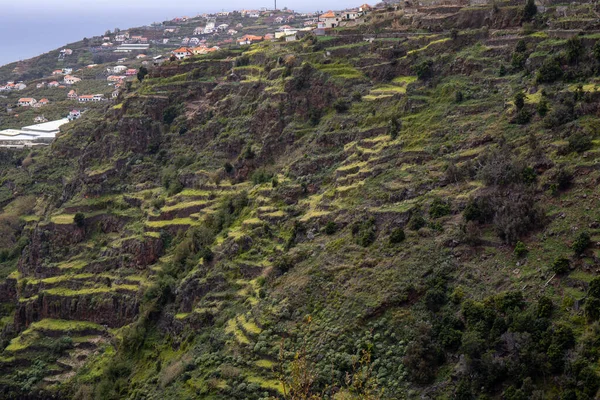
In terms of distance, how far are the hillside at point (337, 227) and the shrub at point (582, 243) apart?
15 centimetres

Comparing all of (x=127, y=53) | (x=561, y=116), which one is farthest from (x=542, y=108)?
(x=127, y=53)

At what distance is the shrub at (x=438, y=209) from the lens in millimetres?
32375

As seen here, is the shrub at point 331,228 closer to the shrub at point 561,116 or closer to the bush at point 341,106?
the bush at point 341,106

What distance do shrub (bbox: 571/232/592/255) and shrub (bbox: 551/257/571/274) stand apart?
0.56 meters

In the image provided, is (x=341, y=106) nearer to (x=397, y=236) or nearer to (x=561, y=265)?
(x=397, y=236)

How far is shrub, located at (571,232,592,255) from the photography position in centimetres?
2611

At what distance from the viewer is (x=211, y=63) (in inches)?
2356

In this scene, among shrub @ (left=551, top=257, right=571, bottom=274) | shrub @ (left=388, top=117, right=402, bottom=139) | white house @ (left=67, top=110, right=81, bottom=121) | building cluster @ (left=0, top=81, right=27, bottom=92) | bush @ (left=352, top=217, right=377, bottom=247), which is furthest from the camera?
building cluster @ (left=0, top=81, right=27, bottom=92)

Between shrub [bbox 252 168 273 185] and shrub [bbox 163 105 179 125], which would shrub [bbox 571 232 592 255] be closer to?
shrub [bbox 252 168 273 185]

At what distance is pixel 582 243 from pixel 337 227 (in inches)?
536

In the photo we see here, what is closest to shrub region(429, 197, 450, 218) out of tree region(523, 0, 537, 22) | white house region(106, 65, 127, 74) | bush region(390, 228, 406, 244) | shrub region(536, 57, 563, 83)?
bush region(390, 228, 406, 244)

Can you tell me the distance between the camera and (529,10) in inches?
1708

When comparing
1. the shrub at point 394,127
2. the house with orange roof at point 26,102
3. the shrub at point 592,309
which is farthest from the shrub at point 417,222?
the house with orange roof at point 26,102

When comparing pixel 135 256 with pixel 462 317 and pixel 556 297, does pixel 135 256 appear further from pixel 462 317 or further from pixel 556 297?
pixel 556 297
